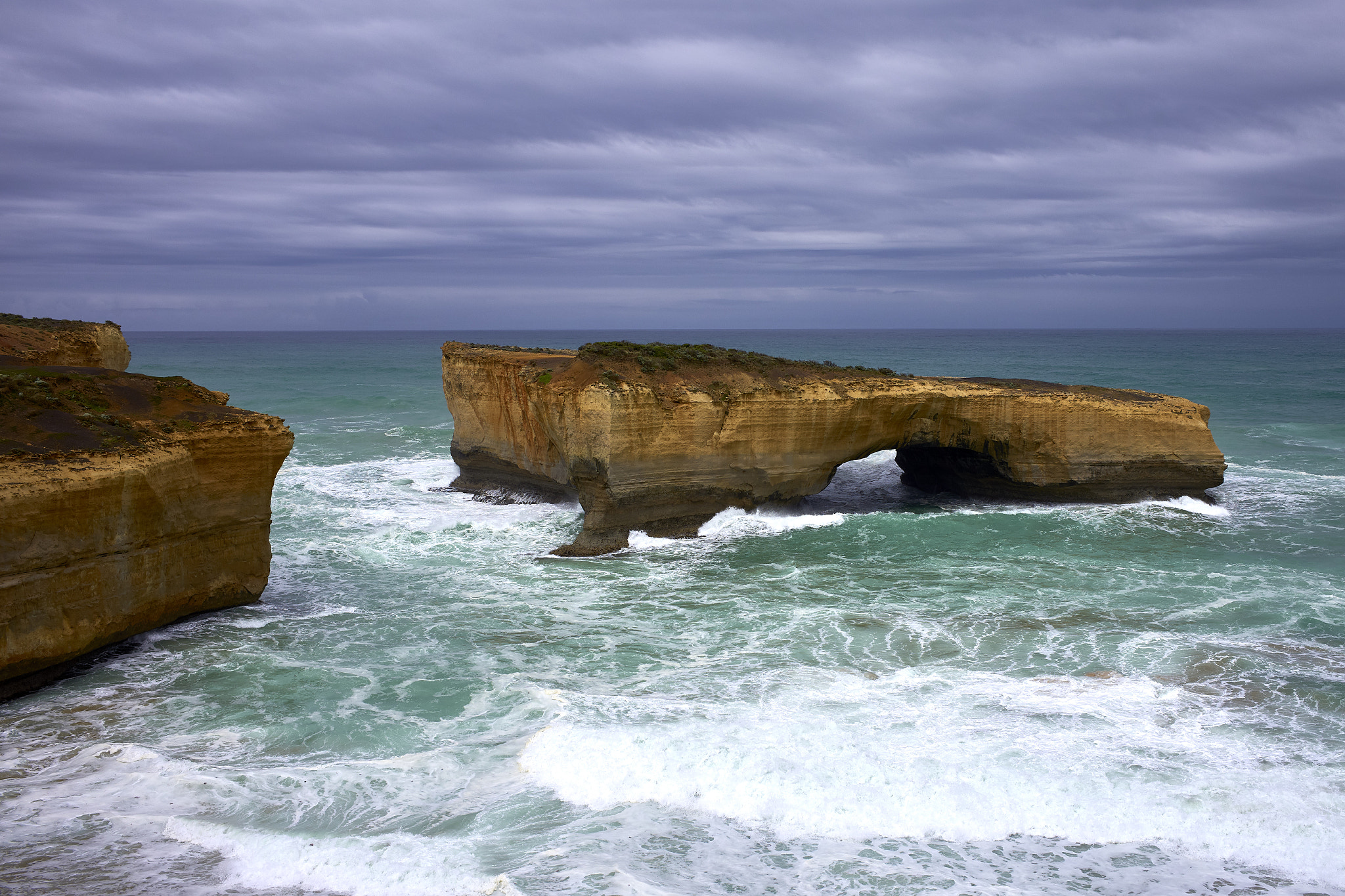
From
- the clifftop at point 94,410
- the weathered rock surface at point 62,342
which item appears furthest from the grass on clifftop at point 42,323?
the clifftop at point 94,410

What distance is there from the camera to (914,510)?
19.1m

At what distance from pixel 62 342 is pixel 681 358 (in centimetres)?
1175

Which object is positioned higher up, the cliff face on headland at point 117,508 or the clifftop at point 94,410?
the clifftop at point 94,410

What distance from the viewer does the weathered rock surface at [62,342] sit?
15852 mm

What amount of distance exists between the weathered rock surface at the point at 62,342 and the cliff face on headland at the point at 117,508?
3.16m

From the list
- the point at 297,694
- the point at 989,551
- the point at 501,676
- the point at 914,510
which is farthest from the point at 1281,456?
the point at 297,694

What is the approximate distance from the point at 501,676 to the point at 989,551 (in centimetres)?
927

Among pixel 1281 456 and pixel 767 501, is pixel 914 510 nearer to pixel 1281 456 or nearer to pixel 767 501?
pixel 767 501

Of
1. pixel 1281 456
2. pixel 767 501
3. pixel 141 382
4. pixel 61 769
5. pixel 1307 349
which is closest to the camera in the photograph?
pixel 61 769

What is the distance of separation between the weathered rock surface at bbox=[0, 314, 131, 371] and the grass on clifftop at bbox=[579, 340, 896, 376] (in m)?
8.96

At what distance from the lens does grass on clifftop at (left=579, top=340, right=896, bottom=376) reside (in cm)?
1705

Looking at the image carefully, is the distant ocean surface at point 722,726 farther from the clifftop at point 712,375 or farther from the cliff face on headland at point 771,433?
the clifftop at point 712,375

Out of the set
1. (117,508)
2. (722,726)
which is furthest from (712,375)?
(117,508)

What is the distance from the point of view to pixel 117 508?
10.1 metres
